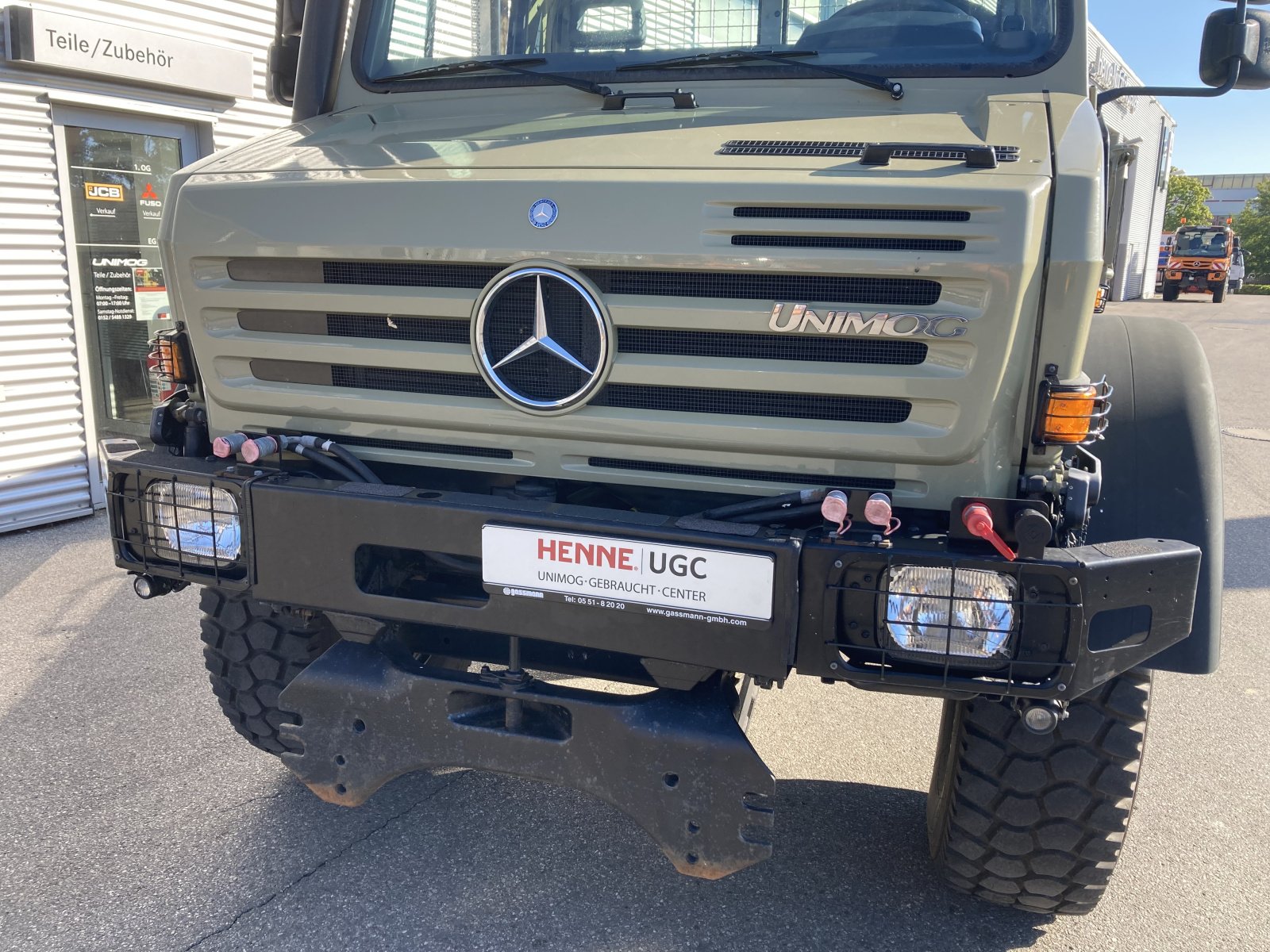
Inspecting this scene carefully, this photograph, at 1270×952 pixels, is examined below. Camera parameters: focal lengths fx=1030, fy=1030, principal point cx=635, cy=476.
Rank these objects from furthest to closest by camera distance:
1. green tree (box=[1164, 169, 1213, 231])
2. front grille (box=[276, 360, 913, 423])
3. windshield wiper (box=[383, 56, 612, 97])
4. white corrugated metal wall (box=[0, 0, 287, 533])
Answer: green tree (box=[1164, 169, 1213, 231]) < white corrugated metal wall (box=[0, 0, 287, 533]) < windshield wiper (box=[383, 56, 612, 97]) < front grille (box=[276, 360, 913, 423])

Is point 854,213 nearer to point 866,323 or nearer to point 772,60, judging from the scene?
point 866,323

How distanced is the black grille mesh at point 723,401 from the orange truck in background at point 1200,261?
39222 millimetres

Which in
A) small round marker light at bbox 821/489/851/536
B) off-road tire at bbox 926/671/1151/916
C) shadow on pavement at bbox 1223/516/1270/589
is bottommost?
shadow on pavement at bbox 1223/516/1270/589

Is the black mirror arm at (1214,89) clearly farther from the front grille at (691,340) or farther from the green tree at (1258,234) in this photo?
the green tree at (1258,234)

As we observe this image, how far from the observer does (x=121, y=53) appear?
6137 mm

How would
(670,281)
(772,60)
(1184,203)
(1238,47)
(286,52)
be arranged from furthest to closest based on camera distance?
1. (1184,203)
2. (286,52)
3. (772,60)
4. (1238,47)
5. (670,281)

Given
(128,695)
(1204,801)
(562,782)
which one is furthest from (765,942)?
(128,695)

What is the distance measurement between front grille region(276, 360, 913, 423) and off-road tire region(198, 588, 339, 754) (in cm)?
88

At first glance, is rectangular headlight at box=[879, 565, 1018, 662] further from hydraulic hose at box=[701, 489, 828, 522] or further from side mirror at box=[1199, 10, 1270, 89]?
side mirror at box=[1199, 10, 1270, 89]

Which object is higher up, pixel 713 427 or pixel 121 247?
pixel 121 247

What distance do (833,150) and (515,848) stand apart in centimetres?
212

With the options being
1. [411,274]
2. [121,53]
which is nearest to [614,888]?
[411,274]

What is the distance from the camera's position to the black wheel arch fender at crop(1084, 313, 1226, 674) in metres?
2.32

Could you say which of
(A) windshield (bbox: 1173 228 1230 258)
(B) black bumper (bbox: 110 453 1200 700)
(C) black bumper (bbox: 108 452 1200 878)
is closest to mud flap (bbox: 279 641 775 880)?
(C) black bumper (bbox: 108 452 1200 878)
